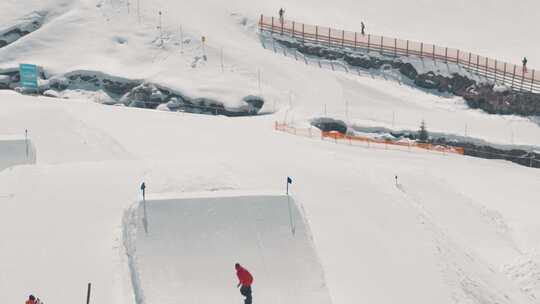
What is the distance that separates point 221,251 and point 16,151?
12.2 meters

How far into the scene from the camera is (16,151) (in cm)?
2597

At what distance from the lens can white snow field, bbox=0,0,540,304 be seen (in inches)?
663

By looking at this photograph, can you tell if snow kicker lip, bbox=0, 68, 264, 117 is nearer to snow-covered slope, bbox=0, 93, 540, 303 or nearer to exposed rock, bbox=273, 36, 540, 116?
exposed rock, bbox=273, 36, 540, 116

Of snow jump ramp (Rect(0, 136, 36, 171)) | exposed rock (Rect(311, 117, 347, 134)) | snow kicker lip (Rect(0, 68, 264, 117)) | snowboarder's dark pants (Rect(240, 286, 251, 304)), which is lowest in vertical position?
snowboarder's dark pants (Rect(240, 286, 251, 304))

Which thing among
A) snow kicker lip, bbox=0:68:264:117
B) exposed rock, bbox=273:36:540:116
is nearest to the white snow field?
snow kicker lip, bbox=0:68:264:117

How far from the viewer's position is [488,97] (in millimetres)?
51406

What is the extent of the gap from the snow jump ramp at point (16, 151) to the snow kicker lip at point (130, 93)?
19629 mm

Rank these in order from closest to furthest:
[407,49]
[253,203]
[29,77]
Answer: [253,203], [29,77], [407,49]

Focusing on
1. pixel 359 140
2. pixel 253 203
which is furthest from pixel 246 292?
pixel 359 140

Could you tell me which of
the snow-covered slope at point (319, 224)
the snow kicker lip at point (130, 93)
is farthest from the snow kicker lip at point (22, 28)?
the snow-covered slope at point (319, 224)

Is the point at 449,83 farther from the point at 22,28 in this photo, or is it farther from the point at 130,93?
the point at 22,28

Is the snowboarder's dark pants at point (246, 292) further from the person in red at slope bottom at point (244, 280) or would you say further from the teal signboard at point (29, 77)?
the teal signboard at point (29, 77)

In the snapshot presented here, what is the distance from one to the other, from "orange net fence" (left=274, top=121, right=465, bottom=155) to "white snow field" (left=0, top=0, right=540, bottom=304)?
4.05 feet

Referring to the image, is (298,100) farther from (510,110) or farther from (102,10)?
(102,10)
